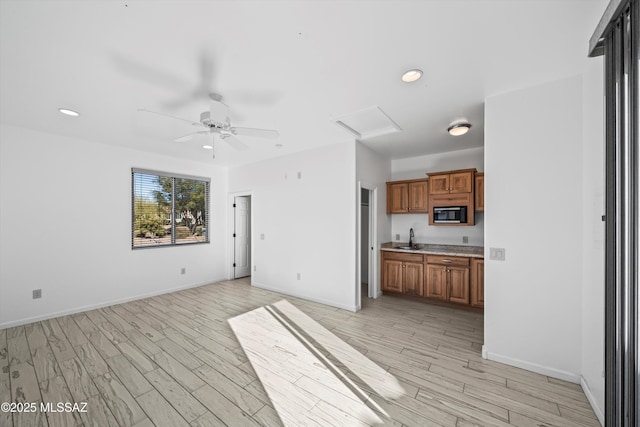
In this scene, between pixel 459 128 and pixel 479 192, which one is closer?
pixel 459 128

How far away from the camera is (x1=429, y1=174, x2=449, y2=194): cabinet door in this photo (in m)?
4.25

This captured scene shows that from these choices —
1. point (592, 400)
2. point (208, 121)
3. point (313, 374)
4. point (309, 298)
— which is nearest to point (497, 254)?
point (592, 400)

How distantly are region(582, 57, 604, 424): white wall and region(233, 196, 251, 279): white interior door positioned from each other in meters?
5.88

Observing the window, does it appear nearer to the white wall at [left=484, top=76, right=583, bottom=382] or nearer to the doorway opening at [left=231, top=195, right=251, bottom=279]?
the doorway opening at [left=231, top=195, right=251, bottom=279]

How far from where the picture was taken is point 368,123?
3.38 meters

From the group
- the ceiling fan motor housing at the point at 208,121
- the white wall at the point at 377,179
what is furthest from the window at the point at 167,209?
the white wall at the point at 377,179

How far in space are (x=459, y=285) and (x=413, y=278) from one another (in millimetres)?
714

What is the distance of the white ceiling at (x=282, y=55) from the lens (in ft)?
5.00

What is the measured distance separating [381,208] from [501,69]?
2953 millimetres

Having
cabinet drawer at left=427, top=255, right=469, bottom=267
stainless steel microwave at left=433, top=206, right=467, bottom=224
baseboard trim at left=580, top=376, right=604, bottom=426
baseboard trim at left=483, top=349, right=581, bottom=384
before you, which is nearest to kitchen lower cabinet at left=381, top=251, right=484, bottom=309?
cabinet drawer at left=427, top=255, right=469, bottom=267

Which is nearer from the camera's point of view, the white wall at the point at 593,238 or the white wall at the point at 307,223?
the white wall at the point at 593,238

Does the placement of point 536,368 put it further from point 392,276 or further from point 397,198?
point 397,198

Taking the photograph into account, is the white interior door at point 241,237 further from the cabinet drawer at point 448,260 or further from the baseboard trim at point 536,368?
the baseboard trim at point 536,368

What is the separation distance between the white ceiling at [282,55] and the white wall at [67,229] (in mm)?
792
